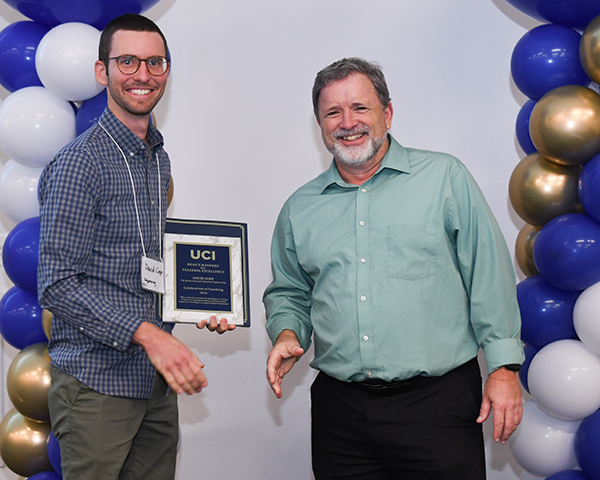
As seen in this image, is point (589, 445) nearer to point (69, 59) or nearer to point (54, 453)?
point (54, 453)

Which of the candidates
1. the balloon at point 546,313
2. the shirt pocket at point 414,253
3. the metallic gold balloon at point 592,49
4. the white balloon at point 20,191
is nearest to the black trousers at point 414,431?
the shirt pocket at point 414,253

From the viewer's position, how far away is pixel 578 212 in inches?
94.9

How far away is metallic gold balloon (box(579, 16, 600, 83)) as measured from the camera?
85.7 inches

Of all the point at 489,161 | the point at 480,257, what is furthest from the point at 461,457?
the point at 489,161

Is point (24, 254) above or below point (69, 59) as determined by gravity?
below

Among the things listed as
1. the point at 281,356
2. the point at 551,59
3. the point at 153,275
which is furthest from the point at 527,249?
the point at 153,275

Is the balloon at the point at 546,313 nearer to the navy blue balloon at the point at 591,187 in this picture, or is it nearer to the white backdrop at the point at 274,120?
the navy blue balloon at the point at 591,187

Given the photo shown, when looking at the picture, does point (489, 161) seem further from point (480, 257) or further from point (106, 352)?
point (106, 352)

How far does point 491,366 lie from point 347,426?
1.52 feet

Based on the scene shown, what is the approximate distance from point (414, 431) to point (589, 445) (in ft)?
2.46

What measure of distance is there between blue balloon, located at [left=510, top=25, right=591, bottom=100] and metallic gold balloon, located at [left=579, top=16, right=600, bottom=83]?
0.36 feet

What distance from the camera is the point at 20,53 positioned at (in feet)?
7.84

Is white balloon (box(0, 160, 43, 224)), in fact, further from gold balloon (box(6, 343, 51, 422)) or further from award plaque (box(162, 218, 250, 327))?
award plaque (box(162, 218, 250, 327))

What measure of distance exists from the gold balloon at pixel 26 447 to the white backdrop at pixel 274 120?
33.4 inches
